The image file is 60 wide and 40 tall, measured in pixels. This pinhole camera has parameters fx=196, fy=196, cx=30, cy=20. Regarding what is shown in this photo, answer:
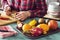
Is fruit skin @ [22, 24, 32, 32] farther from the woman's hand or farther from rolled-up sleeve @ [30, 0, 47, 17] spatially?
rolled-up sleeve @ [30, 0, 47, 17]

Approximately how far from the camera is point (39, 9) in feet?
5.60

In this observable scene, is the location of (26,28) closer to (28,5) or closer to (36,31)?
(36,31)

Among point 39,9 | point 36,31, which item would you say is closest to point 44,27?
point 36,31

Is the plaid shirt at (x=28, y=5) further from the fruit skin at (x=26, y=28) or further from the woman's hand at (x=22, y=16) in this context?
the fruit skin at (x=26, y=28)

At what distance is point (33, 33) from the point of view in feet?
3.65

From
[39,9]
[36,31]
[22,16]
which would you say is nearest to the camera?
[36,31]

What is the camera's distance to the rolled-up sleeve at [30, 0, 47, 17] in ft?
5.18

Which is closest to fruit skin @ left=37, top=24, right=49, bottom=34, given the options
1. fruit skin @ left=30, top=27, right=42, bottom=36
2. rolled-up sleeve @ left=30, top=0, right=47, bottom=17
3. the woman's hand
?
fruit skin @ left=30, top=27, right=42, bottom=36

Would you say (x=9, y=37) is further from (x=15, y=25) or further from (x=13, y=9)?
(x=13, y=9)

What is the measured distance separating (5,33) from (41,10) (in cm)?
61

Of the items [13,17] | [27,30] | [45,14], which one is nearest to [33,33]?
[27,30]

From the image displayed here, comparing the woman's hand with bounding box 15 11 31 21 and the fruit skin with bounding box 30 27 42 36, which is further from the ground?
the woman's hand with bounding box 15 11 31 21

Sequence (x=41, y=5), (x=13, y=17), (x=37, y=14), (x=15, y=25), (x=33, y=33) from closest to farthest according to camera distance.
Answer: (x=33, y=33)
(x=15, y=25)
(x=13, y=17)
(x=37, y=14)
(x=41, y=5)

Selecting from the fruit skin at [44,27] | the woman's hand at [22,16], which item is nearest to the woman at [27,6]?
the woman's hand at [22,16]
